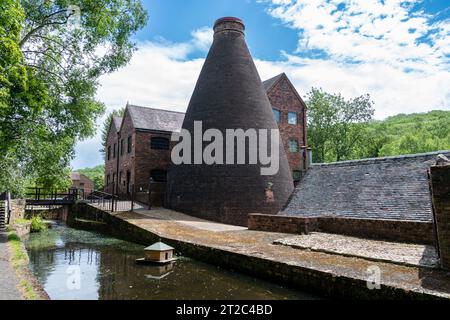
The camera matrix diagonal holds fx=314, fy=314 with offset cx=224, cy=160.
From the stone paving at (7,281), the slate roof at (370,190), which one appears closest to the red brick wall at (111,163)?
the slate roof at (370,190)

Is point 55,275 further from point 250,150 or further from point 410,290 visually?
point 250,150

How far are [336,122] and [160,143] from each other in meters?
21.2

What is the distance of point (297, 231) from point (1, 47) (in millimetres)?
9397

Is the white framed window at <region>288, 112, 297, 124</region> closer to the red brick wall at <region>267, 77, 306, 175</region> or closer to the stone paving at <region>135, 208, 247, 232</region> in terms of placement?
the red brick wall at <region>267, 77, 306, 175</region>

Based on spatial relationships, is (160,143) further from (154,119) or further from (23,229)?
(23,229)

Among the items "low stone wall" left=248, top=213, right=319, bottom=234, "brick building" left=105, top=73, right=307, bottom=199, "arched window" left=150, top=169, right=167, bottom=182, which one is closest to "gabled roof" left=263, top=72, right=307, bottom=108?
"brick building" left=105, top=73, right=307, bottom=199

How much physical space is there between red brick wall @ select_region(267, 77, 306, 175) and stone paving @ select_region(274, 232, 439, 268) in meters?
17.5

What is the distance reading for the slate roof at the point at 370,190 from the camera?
885 centimetres

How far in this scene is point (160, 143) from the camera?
22984 mm

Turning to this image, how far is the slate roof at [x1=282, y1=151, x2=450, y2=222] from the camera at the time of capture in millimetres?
8852

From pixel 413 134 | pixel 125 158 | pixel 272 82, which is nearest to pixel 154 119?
pixel 125 158

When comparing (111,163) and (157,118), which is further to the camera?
(111,163)
